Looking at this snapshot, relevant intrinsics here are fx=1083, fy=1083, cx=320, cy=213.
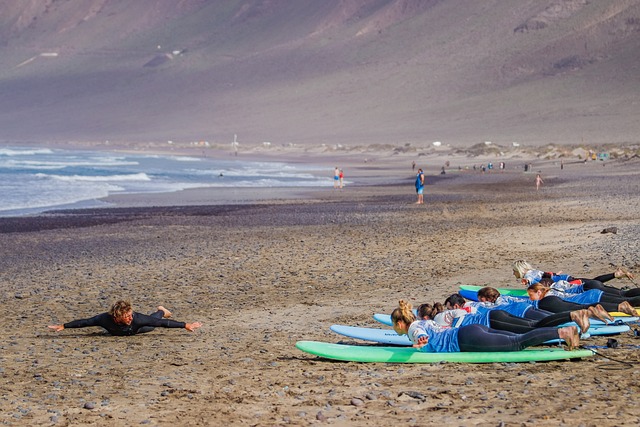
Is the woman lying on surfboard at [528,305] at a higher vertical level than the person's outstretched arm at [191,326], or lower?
higher

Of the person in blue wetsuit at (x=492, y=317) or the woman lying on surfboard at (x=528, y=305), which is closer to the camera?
the person in blue wetsuit at (x=492, y=317)

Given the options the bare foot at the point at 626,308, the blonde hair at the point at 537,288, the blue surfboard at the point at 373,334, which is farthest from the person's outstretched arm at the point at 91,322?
the bare foot at the point at 626,308

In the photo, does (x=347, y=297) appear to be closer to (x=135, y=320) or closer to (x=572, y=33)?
(x=135, y=320)

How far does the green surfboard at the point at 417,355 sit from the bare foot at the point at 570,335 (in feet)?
0.22

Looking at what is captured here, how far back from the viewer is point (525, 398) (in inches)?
288

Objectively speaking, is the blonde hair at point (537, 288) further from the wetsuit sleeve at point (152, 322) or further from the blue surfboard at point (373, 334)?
the wetsuit sleeve at point (152, 322)

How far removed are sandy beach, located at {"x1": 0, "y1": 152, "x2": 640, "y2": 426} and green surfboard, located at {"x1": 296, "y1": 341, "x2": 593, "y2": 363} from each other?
96 millimetres

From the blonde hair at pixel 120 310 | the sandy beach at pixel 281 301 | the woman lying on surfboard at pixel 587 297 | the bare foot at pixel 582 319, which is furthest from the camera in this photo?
the blonde hair at pixel 120 310

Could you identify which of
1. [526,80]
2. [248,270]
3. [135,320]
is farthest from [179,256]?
[526,80]

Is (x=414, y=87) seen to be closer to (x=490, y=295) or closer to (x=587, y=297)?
(x=587, y=297)

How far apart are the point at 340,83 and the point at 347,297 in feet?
484

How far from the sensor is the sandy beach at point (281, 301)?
24.3ft

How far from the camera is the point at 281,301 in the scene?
12852mm

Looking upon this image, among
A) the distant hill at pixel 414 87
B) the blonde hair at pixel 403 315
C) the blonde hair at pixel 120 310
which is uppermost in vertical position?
the distant hill at pixel 414 87
